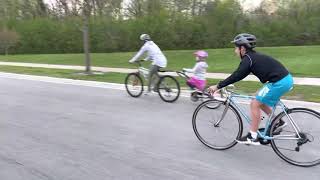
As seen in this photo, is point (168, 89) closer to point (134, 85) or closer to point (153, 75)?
point (153, 75)

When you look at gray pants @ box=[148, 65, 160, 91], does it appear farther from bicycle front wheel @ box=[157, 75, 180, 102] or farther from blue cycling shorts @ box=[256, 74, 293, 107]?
blue cycling shorts @ box=[256, 74, 293, 107]

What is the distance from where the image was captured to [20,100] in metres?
11.5

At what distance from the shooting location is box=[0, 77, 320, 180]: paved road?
18.7 feet

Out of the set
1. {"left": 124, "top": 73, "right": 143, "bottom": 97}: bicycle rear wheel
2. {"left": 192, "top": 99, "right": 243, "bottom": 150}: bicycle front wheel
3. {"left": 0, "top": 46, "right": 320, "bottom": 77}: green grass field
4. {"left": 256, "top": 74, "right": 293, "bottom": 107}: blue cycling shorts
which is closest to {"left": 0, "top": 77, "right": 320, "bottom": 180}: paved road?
{"left": 192, "top": 99, "right": 243, "bottom": 150}: bicycle front wheel

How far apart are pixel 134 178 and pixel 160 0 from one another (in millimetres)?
33599

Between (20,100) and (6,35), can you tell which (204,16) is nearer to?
(6,35)

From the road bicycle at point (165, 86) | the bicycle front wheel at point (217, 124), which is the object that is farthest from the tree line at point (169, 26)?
the bicycle front wheel at point (217, 124)

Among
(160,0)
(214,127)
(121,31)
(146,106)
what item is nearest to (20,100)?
(146,106)

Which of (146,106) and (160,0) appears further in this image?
(160,0)

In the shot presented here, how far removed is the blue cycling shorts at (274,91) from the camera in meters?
5.89

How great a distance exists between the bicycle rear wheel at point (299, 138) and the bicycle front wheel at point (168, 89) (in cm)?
493

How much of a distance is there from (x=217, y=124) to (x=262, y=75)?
1.17m

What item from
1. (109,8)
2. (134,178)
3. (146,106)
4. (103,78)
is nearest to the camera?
(134,178)

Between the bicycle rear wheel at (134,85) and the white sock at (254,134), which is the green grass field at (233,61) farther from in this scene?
the white sock at (254,134)
